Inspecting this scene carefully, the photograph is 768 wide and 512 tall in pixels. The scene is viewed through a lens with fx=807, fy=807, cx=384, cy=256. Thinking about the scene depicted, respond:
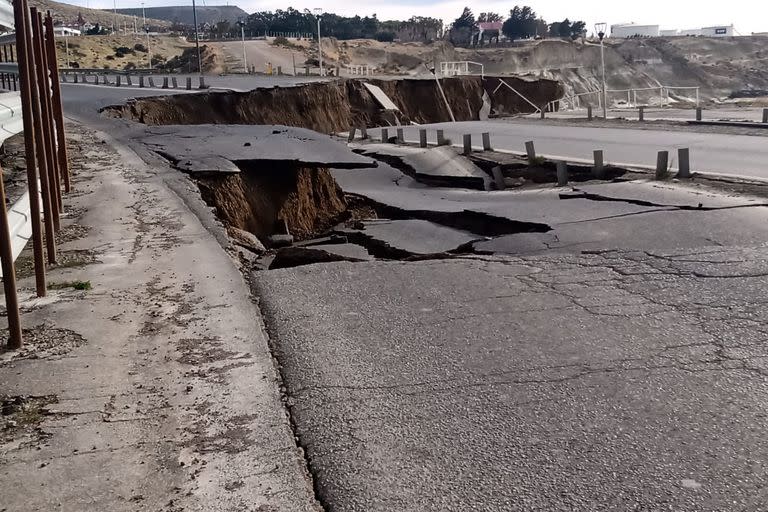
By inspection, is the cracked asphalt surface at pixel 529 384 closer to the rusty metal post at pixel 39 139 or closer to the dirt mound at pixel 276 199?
the rusty metal post at pixel 39 139

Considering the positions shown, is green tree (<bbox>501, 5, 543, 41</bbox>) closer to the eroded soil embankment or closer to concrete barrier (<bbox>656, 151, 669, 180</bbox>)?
the eroded soil embankment

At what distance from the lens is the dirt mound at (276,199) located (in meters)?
13.0

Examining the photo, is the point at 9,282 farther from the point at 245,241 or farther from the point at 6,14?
the point at 245,241

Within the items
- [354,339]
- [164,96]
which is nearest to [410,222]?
[354,339]

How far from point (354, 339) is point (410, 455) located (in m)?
1.78

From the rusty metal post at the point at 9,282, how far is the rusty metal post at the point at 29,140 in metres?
0.93

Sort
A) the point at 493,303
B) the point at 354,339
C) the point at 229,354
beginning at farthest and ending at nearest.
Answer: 1. the point at 493,303
2. the point at 354,339
3. the point at 229,354

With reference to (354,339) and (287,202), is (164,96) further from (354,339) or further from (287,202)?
(354,339)

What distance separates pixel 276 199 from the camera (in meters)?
14.2

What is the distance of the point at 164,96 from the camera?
1292 inches

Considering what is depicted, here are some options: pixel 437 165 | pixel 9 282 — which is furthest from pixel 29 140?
pixel 437 165

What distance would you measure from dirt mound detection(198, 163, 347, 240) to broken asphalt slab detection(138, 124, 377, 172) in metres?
0.30

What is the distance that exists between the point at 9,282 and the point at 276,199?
929 cm

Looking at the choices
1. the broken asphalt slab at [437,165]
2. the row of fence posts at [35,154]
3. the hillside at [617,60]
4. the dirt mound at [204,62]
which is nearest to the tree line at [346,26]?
the hillside at [617,60]
